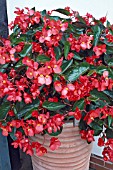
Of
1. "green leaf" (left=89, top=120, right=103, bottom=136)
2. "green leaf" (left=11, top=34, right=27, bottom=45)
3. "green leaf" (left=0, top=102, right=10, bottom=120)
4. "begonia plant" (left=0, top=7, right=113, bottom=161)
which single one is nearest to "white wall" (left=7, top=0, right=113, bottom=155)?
"begonia plant" (left=0, top=7, right=113, bottom=161)

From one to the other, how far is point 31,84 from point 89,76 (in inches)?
8.8

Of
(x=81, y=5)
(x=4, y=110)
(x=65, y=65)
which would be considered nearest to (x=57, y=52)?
(x=65, y=65)

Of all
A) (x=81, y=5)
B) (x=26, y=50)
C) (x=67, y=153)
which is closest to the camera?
(x=26, y=50)

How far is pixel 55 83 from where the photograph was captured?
0.90m

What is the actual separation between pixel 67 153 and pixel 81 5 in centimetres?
95

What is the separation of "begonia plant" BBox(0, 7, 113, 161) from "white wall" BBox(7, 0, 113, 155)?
0.54 meters

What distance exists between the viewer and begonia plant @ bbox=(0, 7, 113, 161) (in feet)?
3.01

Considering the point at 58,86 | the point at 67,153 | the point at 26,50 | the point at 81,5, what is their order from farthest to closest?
the point at 81,5, the point at 67,153, the point at 26,50, the point at 58,86

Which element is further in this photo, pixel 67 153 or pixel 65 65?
pixel 67 153

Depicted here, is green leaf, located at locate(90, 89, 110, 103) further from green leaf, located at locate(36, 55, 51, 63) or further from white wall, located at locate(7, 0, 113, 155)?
white wall, located at locate(7, 0, 113, 155)

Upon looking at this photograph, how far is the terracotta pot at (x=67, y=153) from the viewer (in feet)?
3.60

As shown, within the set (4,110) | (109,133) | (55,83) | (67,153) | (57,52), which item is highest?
(57,52)

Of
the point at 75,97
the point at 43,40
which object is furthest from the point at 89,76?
the point at 43,40

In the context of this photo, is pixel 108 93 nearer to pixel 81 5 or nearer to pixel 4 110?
pixel 4 110
